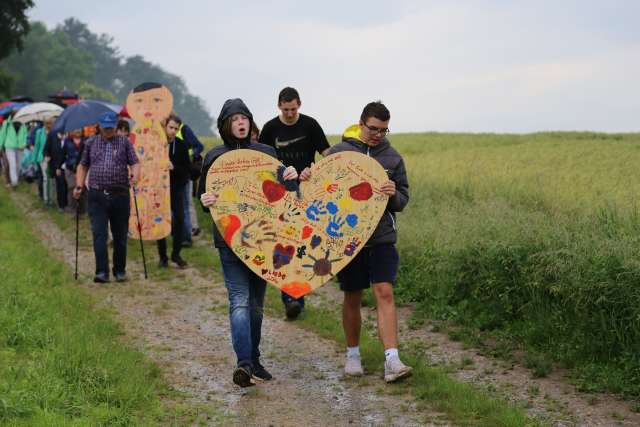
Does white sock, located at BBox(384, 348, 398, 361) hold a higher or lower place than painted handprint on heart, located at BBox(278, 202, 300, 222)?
lower

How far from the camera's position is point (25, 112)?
79.6ft

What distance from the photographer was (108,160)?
10852mm

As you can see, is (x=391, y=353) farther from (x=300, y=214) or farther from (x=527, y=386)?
(x=300, y=214)

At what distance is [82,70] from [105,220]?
4260 inches

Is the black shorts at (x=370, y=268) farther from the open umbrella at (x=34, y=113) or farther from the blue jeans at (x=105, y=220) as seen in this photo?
the open umbrella at (x=34, y=113)

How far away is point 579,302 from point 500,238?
1656 mm

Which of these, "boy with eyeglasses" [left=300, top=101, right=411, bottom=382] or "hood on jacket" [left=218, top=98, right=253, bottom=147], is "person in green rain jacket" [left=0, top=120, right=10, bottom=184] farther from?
"boy with eyeglasses" [left=300, top=101, right=411, bottom=382]

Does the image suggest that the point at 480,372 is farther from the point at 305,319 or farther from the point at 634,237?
the point at 305,319

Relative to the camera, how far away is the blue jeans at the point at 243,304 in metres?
6.53

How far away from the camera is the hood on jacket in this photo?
21.4ft

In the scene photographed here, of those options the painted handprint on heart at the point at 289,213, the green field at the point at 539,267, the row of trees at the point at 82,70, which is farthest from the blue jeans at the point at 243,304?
the row of trees at the point at 82,70

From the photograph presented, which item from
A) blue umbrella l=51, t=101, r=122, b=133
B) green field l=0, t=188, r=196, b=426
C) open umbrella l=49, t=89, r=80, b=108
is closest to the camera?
green field l=0, t=188, r=196, b=426

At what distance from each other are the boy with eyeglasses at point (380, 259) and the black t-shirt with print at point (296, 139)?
182 centimetres

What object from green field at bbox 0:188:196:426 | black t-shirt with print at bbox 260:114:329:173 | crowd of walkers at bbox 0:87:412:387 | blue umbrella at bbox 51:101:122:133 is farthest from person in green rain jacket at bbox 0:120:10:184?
black t-shirt with print at bbox 260:114:329:173
